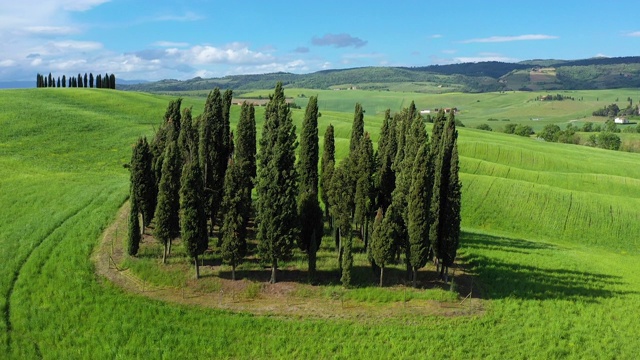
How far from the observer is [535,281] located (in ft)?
139

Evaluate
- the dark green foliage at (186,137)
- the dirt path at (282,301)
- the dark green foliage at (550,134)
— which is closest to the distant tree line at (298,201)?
the dark green foliage at (186,137)

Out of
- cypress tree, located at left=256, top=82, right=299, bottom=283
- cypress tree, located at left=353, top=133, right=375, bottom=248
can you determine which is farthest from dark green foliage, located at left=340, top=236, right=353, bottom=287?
cypress tree, located at left=353, top=133, right=375, bottom=248

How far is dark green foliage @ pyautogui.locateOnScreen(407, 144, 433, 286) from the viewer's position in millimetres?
36875

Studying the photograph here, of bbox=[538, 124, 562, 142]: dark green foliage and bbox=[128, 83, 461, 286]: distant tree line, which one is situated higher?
bbox=[538, 124, 562, 142]: dark green foliage

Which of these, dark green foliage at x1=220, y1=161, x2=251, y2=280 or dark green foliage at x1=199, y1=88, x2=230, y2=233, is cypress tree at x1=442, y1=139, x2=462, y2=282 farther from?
dark green foliage at x1=199, y1=88, x2=230, y2=233

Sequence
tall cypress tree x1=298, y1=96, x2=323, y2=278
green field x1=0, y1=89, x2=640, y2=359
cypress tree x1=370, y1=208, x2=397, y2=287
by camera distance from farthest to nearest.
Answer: tall cypress tree x1=298, y1=96, x2=323, y2=278
cypress tree x1=370, y1=208, x2=397, y2=287
green field x1=0, y1=89, x2=640, y2=359

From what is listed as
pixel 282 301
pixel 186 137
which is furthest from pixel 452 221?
pixel 186 137

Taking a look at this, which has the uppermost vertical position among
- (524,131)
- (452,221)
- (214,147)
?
(524,131)

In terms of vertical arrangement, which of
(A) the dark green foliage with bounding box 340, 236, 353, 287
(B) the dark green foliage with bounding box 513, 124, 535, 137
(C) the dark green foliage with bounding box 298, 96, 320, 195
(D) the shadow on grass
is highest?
(B) the dark green foliage with bounding box 513, 124, 535, 137

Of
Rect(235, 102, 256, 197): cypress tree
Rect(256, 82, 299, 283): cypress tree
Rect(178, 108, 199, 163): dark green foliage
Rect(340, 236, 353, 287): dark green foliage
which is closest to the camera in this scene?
Rect(340, 236, 353, 287): dark green foliage

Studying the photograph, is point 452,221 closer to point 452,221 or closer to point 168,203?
point 452,221

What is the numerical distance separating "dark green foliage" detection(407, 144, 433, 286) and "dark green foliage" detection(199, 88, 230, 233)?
21.1 meters

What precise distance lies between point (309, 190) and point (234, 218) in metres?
10.4

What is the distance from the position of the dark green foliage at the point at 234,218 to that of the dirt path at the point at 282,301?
2.42 meters
